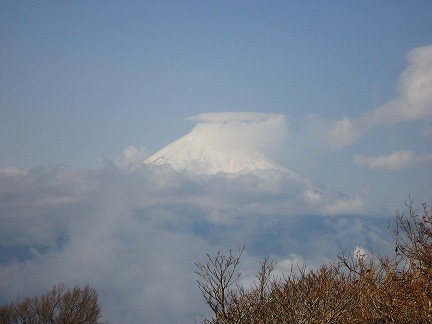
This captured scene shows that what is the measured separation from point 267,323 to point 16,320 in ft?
236

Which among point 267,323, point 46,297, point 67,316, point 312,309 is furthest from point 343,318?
point 46,297

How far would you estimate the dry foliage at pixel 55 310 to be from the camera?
3214 inches

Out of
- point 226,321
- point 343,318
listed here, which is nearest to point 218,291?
point 226,321

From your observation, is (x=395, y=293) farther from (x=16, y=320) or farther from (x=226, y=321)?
(x=16, y=320)

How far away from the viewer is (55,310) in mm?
84188

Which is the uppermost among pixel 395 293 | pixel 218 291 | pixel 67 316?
pixel 67 316

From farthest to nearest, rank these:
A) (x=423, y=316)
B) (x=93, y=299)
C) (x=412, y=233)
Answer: (x=93, y=299) → (x=412, y=233) → (x=423, y=316)

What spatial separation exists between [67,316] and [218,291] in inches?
2587

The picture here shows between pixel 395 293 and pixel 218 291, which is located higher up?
pixel 218 291

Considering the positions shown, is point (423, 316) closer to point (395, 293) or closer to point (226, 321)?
point (395, 293)

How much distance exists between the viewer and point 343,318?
2489 cm

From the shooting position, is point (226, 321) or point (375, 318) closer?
point (375, 318)

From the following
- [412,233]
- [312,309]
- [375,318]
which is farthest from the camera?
[412,233]

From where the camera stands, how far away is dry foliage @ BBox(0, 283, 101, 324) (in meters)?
81.6
